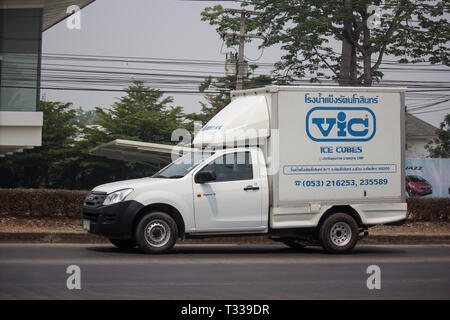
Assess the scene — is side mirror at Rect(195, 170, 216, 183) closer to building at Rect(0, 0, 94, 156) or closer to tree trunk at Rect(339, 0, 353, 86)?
building at Rect(0, 0, 94, 156)

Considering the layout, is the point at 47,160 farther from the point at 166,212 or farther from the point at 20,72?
the point at 166,212

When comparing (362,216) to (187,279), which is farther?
(362,216)

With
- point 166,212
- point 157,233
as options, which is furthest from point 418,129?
point 157,233

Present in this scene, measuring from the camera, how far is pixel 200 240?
15.2 meters

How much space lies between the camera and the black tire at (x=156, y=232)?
11430 mm

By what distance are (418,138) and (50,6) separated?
5286 centimetres

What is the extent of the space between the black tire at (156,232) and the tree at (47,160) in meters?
24.7

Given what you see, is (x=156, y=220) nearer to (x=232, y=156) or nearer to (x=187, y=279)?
(x=232, y=156)

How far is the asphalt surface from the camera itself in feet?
25.7

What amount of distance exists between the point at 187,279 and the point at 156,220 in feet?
9.20

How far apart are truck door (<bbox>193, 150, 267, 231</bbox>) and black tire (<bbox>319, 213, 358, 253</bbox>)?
1395 mm
